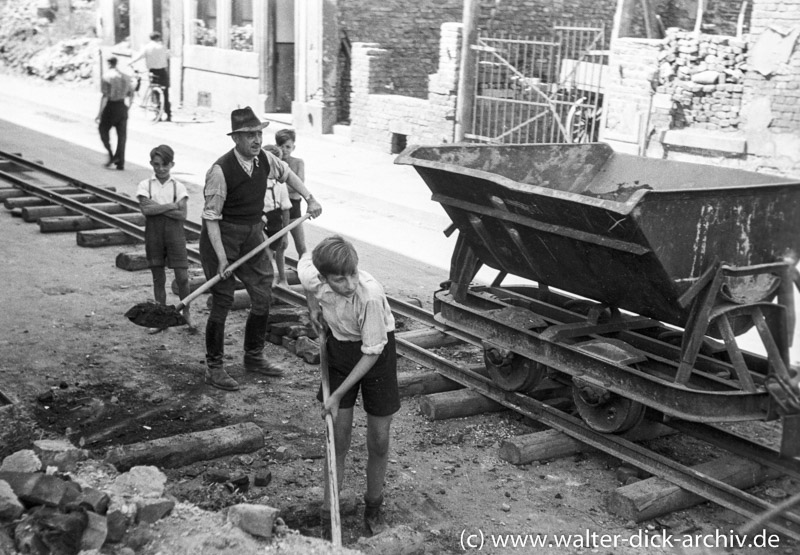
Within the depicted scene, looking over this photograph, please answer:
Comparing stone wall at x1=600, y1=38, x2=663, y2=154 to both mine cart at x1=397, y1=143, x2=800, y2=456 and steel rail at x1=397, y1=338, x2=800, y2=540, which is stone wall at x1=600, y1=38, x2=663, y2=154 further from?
steel rail at x1=397, y1=338, x2=800, y2=540

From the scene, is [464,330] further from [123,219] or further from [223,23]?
[223,23]

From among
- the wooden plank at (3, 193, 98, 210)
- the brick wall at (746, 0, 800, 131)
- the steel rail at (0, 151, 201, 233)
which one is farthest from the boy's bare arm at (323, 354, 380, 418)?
the brick wall at (746, 0, 800, 131)

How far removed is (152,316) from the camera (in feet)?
23.3

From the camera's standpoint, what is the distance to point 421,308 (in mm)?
8469

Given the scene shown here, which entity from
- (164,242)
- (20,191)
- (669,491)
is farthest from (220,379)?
(20,191)

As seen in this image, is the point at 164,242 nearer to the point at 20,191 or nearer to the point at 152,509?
the point at 152,509

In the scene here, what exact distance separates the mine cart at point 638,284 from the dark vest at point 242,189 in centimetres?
104

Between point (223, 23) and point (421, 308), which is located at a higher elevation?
point (223, 23)

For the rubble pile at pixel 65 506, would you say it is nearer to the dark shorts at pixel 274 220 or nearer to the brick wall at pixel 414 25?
the dark shorts at pixel 274 220

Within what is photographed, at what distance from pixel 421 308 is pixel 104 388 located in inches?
115

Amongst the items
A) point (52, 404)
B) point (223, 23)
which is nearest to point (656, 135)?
point (52, 404)

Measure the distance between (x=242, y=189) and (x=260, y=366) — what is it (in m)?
1.36

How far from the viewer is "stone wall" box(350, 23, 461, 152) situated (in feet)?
53.9

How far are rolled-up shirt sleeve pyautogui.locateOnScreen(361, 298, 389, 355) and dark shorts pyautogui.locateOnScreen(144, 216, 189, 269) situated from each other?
3.62 meters
